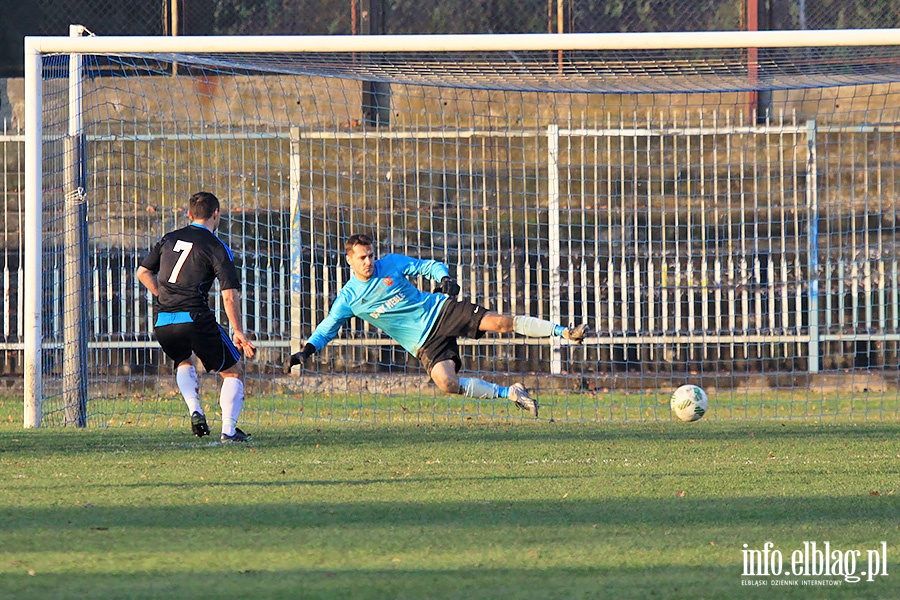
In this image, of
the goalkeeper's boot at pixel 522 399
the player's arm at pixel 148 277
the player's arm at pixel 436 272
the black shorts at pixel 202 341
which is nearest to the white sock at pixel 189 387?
the black shorts at pixel 202 341

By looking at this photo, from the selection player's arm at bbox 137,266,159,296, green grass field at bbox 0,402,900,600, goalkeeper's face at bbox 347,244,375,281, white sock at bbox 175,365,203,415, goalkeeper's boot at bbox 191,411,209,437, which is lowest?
green grass field at bbox 0,402,900,600

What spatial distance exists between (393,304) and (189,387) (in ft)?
5.78

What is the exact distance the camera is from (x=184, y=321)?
26.6ft

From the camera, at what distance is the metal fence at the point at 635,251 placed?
12273mm

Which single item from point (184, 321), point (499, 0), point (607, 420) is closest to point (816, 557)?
point (184, 321)

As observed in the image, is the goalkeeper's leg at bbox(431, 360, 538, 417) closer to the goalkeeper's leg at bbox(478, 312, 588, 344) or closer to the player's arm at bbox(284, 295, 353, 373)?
the goalkeeper's leg at bbox(478, 312, 588, 344)

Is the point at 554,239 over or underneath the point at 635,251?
over

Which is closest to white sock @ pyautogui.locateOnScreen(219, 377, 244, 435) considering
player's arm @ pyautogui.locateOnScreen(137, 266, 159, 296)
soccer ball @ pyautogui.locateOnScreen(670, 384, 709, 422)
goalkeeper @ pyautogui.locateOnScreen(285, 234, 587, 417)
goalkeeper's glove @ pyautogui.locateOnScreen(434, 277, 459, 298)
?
player's arm @ pyautogui.locateOnScreen(137, 266, 159, 296)

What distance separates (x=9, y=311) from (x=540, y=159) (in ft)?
18.3

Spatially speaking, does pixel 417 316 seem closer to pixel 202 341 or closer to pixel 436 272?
pixel 436 272

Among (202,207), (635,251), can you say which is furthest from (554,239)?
(202,207)

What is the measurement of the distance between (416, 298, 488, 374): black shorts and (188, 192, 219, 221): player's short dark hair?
2044mm

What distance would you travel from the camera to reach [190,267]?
8086 millimetres

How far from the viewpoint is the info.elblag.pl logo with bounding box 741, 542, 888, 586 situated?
4.12 m
